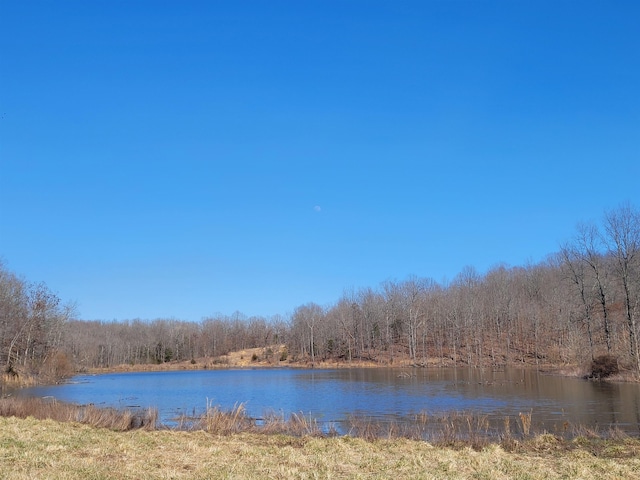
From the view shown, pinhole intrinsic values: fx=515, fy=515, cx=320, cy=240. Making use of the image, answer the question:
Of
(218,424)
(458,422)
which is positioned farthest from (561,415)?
(218,424)

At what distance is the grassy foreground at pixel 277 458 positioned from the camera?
10633 millimetres

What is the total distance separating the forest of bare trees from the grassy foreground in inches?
1499

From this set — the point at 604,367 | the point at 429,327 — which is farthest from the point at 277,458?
the point at 429,327

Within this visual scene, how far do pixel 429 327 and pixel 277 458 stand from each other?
9909 centimetres

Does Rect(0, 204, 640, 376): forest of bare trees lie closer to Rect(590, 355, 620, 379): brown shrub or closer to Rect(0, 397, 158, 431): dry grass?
Rect(590, 355, 620, 379): brown shrub

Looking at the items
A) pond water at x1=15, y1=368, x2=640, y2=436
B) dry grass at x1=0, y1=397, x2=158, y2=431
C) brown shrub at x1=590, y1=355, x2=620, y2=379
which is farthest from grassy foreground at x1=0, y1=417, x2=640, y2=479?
brown shrub at x1=590, y1=355, x2=620, y2=379

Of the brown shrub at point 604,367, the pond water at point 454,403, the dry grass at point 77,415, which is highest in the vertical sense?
the dry grass at point 77,415

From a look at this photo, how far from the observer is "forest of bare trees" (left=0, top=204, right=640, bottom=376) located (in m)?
58.7

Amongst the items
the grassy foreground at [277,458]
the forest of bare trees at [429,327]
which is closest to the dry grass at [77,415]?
the grassy foreground at [277,458]

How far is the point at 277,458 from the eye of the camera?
12547 millimetres

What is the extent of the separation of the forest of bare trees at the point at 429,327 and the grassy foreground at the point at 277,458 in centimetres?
3807

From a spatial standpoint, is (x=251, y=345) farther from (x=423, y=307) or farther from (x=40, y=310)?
(x=40, y=310)

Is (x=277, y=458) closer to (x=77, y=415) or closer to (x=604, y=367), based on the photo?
(x=77, y=415)

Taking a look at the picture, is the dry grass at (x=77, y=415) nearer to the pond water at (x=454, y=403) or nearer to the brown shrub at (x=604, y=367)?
the pond water at (x=454, y=403)
